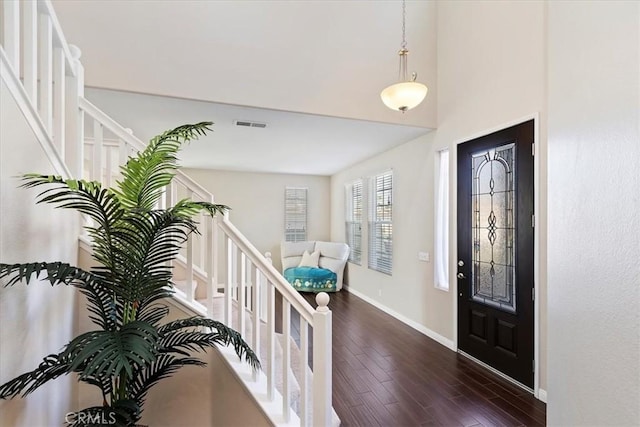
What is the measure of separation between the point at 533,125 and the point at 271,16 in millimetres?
2826

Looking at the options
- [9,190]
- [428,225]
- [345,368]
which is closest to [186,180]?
[9,190]

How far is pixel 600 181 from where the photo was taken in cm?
76

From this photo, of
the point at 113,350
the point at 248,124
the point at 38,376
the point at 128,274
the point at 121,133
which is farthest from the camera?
the point at 248,124

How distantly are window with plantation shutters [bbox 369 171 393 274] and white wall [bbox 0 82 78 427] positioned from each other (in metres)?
4.11

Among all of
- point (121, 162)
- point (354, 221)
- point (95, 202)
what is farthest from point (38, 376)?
point (354, 221)

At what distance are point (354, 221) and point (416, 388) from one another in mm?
3941

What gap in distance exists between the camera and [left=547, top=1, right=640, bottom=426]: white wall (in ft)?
2.26

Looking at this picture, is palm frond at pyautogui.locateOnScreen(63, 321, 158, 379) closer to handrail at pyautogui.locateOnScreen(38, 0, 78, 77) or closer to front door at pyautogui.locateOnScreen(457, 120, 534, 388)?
handrail at pyautogui.locateOnScreen(38, 0, 78, 77)

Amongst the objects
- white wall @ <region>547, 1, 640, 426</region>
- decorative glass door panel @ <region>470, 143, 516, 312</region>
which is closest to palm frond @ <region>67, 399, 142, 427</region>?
white wall @ <region>547, 1, 640, 426</region>

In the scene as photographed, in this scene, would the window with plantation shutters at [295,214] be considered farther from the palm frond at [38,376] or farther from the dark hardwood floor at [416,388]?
the palm frond at [38,376]

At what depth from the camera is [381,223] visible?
5219 millimetres

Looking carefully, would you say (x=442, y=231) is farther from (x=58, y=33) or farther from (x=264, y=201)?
(x=264, y=201)

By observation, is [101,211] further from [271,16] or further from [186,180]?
[271,16]

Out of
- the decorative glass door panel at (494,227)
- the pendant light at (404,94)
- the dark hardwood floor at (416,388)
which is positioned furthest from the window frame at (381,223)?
the pendant light at (404,94)
